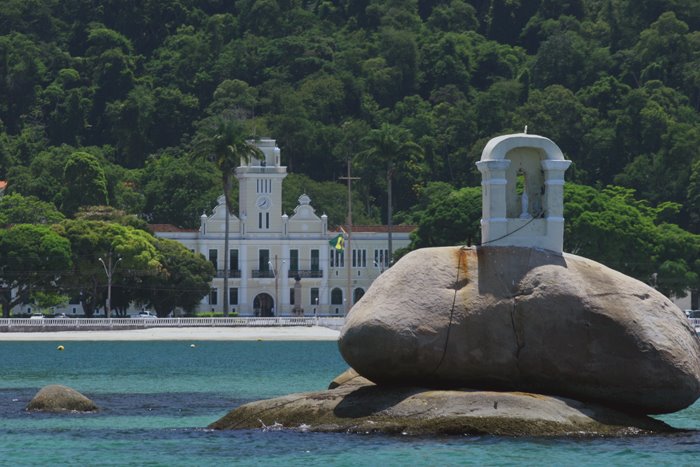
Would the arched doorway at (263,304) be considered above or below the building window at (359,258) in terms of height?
below

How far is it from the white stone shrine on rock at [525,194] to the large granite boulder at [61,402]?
12756 millimetres

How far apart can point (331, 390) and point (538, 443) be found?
5.85 m

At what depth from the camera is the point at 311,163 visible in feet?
624

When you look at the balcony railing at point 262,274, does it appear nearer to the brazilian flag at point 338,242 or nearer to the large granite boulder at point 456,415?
the brazilian flag at point 338,242

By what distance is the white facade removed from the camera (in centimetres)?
14475

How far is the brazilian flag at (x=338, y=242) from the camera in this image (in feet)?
450

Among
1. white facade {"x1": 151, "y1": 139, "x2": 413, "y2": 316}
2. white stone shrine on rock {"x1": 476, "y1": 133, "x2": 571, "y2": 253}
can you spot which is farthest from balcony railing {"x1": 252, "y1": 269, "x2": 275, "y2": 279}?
white stone shrine on rock {"x1": 476, "y1": 133, "x2": 571, "y2": 253}

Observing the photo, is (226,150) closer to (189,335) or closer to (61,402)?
(189,335)

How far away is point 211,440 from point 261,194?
10484 centimetres

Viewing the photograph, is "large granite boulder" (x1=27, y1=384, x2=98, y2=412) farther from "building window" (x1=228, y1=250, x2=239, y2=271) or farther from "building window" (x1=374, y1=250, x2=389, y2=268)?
"building window" (x1=374, y1=250, x2=389, y2=268)

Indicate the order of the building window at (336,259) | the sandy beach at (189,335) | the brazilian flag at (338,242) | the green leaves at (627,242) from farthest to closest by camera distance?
the building window at (336,259) → the brazilian flag at (338,242) → the green leaves at (627,242) → the sandy beach at (189,335)

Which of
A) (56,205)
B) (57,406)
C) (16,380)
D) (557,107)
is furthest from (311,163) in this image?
(57,406)

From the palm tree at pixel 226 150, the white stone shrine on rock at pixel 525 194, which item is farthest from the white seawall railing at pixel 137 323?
the white stone shrine on rock at pixel 525 194

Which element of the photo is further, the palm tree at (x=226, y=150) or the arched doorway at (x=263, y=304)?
the arched doorway at (x=263, y=304)
